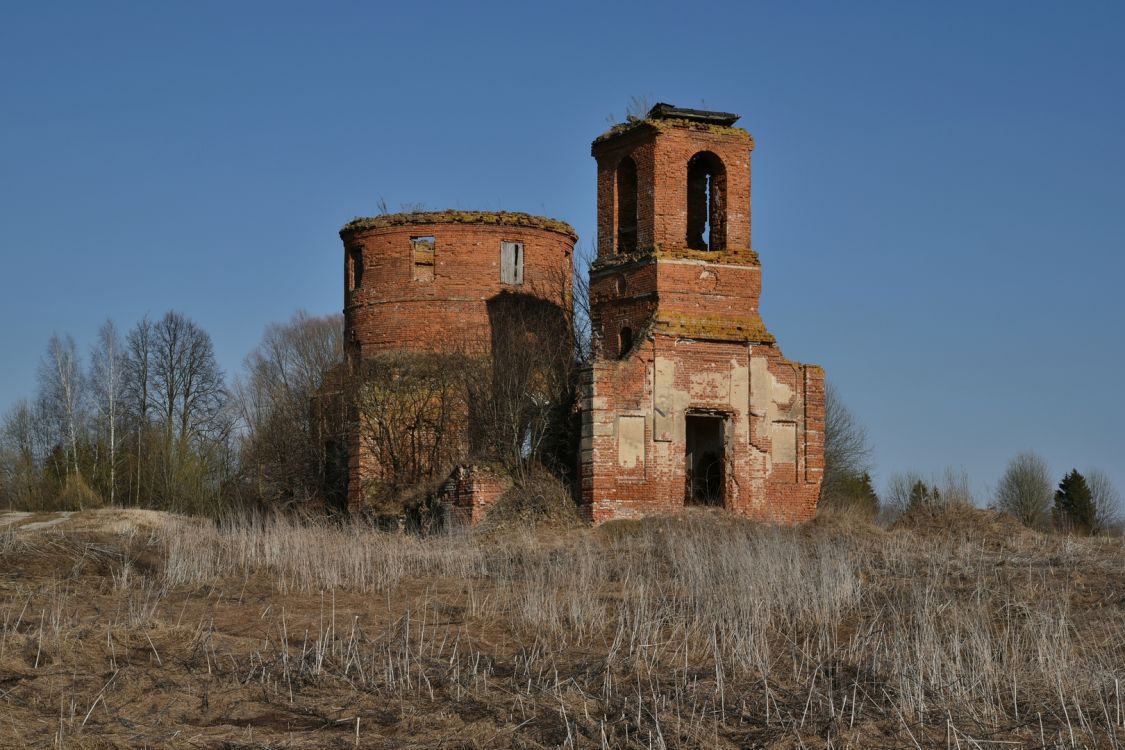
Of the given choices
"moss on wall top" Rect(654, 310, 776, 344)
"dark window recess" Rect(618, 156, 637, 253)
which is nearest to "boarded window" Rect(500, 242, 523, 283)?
"dark window recess" Rect(618, 156, 637, 253)

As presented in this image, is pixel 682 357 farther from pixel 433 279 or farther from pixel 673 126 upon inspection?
pixel 433 279

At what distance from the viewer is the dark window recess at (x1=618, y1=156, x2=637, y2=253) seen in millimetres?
22859

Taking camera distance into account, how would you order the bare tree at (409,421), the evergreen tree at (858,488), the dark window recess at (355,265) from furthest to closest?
the evergreen tree at (858,488), the dark window recess at (355,265), the bare tree at (409,421)

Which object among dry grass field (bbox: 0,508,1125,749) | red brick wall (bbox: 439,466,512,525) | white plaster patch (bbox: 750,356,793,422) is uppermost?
white plaster patch (bbox: 750,356,793,422)

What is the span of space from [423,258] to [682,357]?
31.7 ft

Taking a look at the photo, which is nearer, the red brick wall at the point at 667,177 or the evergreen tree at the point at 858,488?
the red brick wall at the point at 667,177

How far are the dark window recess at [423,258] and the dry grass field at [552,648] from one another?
14566mm

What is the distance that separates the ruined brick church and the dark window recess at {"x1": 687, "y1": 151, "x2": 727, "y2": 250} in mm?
24

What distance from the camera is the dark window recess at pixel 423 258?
29250 mm

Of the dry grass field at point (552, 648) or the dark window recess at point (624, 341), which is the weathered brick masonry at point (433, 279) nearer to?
the dark window recess at point (624, 341)

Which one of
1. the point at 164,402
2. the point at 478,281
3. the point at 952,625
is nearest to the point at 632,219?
the point at 478,281

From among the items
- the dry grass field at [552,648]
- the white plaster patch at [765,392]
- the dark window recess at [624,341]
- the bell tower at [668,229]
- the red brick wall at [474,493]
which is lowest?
the dry grass field at [552,648]

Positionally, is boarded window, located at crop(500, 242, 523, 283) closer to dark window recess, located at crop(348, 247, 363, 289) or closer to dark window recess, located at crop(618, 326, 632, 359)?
dark window recess, located at crop(348, 247, 363, 289)

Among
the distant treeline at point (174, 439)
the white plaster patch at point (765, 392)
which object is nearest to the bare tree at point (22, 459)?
the distant treeline at point (174, 439)
